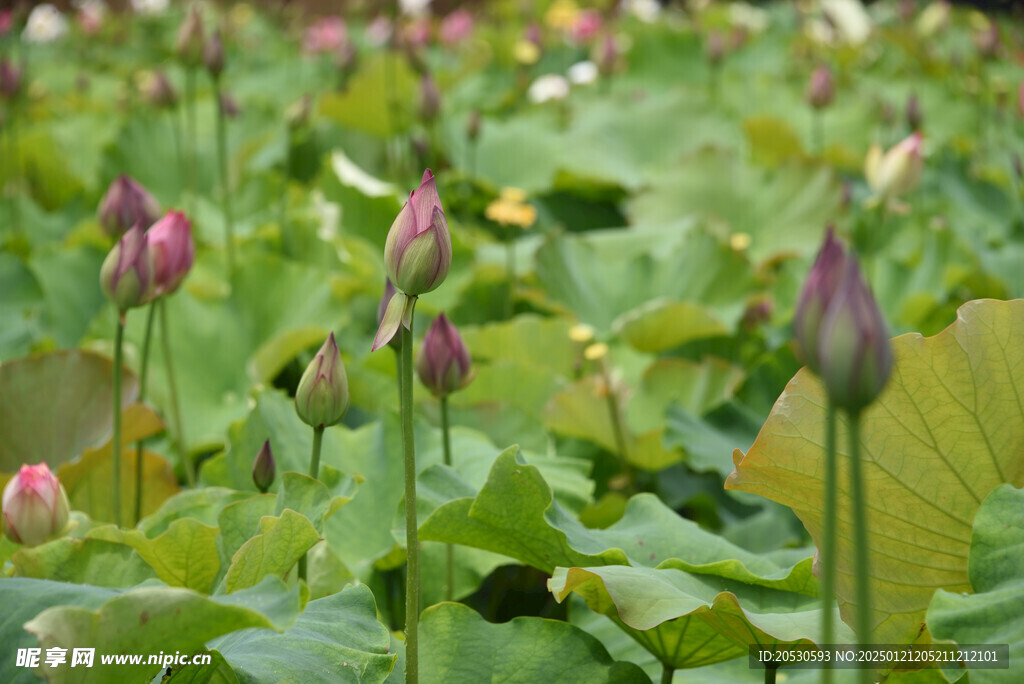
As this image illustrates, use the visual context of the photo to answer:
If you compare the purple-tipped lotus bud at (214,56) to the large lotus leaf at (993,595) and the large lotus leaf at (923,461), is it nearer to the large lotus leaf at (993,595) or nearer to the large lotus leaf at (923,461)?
the large lotus leaf at (923,461)

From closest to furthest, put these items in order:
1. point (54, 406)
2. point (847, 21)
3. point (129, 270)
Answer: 1. point (129, 270)
2. point (54, 406)
3. point (847, 21)

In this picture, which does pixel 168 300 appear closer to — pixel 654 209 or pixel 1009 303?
pixel 654 209

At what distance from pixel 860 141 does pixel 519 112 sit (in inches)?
35.6

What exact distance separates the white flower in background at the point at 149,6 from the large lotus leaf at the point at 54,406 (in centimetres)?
363

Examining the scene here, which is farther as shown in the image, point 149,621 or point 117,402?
point 117,402

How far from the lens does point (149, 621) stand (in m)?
0.58

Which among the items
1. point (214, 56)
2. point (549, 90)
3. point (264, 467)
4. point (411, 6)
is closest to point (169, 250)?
point (264, 467)

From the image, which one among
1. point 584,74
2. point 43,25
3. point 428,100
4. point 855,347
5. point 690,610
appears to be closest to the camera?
point 855,347

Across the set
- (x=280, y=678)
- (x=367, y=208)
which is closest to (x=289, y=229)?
(x=367, y=208)

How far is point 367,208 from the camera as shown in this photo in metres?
1.88

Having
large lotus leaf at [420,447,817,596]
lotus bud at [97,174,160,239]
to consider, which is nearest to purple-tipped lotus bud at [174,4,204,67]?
lotus bud at [97,174,160,239]

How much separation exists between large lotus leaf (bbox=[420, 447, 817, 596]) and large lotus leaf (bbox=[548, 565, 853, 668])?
2 cm

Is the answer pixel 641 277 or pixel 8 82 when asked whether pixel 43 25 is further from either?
pixel 641 277

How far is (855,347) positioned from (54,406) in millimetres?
1002
